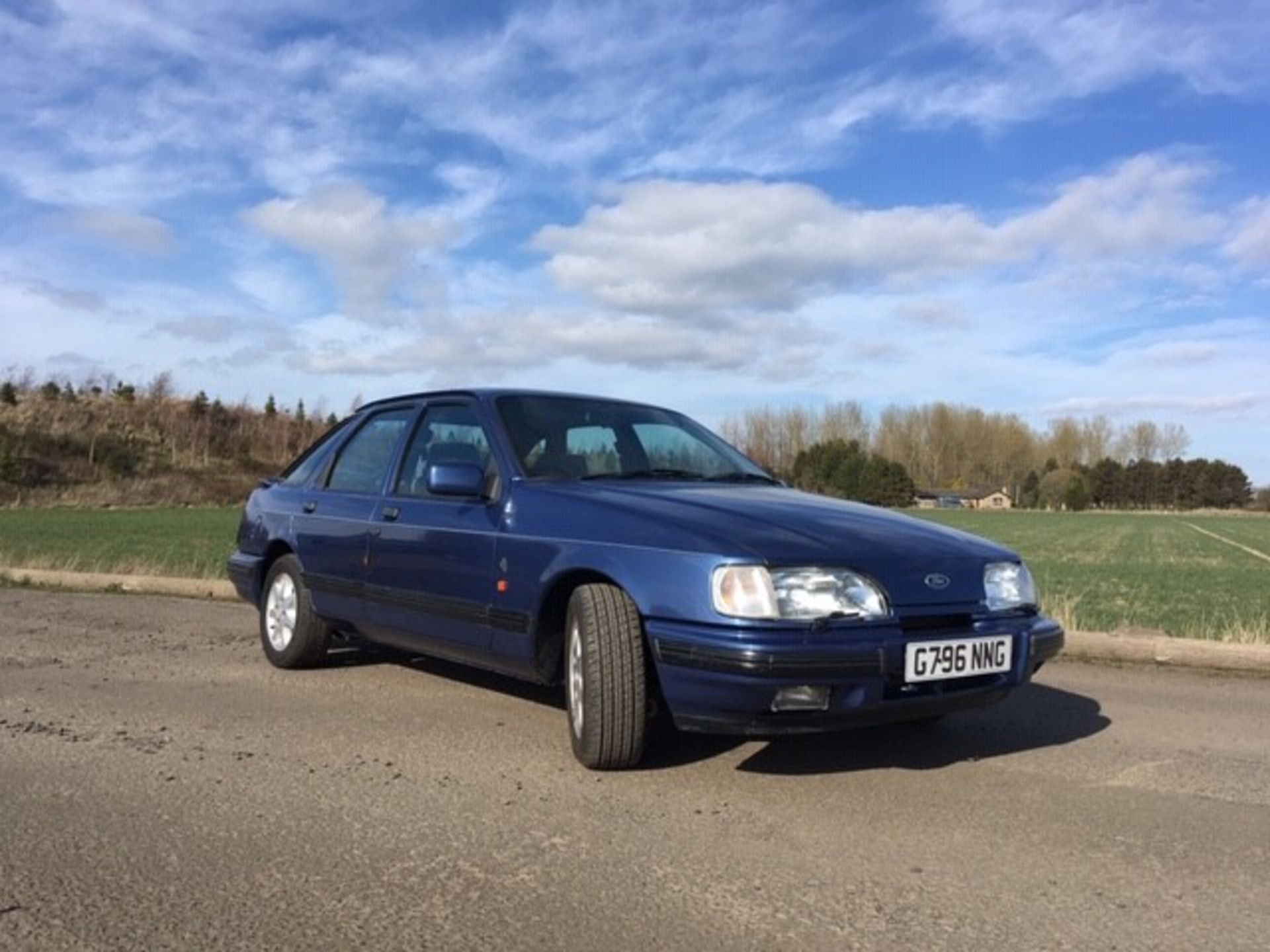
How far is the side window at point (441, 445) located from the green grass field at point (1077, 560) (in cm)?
511

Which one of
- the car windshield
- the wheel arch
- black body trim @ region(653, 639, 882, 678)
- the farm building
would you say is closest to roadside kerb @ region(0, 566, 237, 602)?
the wheel arch

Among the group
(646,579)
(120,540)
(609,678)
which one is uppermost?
(646,579)

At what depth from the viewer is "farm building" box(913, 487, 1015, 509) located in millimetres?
116000

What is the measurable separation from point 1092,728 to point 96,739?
447cm

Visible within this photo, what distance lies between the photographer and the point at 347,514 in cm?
556

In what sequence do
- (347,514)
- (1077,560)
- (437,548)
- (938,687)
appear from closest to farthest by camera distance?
(938,687), (437,548), (347,514), (1077,560)

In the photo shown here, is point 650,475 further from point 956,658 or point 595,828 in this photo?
point 595,828

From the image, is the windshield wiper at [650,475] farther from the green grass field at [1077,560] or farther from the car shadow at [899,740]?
the green grass field at [1077,560]

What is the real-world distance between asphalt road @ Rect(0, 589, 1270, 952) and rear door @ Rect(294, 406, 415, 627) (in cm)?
53

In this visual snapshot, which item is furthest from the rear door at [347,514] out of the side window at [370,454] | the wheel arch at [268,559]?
the wheel arch at [268,559]

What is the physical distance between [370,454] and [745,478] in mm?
2074

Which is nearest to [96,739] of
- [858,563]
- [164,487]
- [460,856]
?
[460,856]

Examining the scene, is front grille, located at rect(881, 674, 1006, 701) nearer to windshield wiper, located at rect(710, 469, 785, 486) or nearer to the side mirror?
windshield wiper, located at rect(710, 469, 785, 486)

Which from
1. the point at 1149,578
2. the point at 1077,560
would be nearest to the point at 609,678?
the point at 1149,578
